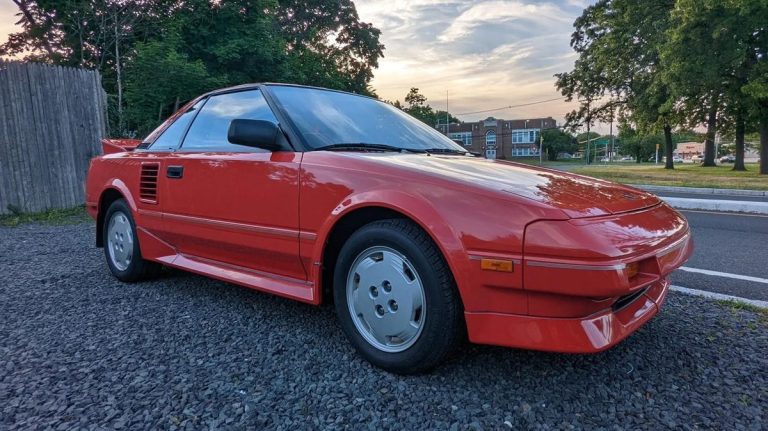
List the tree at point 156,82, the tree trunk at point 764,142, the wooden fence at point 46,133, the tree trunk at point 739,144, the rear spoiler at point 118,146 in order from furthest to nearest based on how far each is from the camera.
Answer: the tree trunk at point 739,144, the tree trunk at point 764,142, the tree at point 156,82, the wooden fence at point 46,133, the rear spoiler at point 118,146

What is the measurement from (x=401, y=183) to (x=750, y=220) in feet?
24.6

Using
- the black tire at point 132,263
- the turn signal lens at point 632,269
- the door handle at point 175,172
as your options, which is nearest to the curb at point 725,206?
the turn signal lens at point 632,269

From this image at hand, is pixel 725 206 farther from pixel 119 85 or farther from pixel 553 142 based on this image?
pixel 553 142

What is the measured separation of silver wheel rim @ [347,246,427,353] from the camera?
6.68ft

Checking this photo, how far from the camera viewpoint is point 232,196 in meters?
2.75

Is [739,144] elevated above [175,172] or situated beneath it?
elevated above

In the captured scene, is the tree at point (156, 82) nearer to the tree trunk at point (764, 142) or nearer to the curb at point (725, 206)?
the curb at point (725, 206)

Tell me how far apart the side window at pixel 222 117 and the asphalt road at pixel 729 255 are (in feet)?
11.2

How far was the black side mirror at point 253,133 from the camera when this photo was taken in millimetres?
2393

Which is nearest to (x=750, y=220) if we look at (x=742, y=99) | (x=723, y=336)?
(x=723, y=336)

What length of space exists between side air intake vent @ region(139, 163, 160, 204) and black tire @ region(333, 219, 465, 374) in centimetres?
195

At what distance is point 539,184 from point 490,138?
68.2 metres

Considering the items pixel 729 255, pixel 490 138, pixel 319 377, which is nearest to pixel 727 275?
pixel 729 255

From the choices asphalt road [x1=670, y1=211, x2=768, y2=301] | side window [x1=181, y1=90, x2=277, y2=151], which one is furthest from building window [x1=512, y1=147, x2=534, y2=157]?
side window [x1=181, y1=90, x2=277, y2=151]
